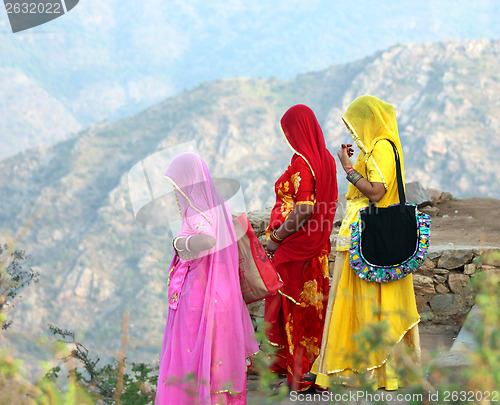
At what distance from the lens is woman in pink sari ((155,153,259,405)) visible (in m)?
2.67

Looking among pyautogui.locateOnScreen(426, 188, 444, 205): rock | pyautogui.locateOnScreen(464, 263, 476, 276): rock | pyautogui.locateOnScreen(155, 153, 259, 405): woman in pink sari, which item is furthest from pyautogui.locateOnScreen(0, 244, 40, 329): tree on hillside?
pyautogui.locateOnScreen(426, 188, 444, 205): rock

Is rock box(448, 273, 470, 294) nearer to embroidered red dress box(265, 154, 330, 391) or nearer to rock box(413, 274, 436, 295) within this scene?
rock box(413, 274, 436, 295)

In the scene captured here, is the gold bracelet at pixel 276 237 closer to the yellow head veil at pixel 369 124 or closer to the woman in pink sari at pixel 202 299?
the woman in pink sari at pixel 202 299

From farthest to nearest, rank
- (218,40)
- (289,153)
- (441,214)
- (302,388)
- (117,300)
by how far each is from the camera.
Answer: (218,40) < (289,153) < (117,300) < (441,214) < (302,388)

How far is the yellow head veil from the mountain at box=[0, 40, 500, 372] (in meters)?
31.0

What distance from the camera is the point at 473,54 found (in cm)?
5138

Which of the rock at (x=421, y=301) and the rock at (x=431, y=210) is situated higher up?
the rock at (x=431, y=210)

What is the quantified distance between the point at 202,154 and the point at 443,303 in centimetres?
4488

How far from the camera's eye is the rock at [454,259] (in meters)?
4.07

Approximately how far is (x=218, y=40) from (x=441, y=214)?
317 feet

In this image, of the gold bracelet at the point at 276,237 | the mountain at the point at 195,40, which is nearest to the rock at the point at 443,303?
the gold bracelet at the point at 276,237

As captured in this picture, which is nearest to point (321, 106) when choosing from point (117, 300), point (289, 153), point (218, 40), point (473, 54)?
point (289, 153)

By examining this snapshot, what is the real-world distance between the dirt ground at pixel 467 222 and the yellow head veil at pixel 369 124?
201 centimetres

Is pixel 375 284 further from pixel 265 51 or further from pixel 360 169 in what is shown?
pixel 265 51
